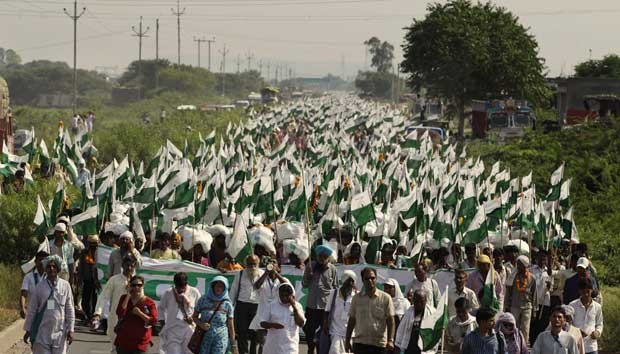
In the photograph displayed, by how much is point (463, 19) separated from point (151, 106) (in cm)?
4771

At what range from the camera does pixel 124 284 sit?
40.2 feet

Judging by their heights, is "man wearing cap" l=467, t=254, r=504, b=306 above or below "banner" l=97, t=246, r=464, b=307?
above

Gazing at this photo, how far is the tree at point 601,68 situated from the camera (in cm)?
8244

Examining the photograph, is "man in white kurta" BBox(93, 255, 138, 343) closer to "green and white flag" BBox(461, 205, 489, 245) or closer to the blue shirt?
the blue shirt

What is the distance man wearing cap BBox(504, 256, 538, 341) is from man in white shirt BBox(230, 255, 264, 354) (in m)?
2.68

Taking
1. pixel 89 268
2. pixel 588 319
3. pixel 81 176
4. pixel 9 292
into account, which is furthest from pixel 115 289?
pixel 81 176

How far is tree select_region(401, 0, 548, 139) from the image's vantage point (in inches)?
2549

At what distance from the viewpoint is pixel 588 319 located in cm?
1258

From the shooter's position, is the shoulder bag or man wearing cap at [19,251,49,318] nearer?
the shoulder bag

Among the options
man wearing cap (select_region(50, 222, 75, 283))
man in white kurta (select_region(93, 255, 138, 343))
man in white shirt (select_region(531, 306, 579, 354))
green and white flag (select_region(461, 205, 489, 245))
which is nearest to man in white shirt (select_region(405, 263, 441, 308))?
man in white shirt (select_region(531, 306, 579, 354))

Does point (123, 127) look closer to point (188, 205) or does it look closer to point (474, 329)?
point (188, 205)

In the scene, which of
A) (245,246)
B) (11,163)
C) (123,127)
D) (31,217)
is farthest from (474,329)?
(123,127)

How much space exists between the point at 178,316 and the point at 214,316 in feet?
1.32

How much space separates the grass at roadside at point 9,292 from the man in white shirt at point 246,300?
3687 millimetres
